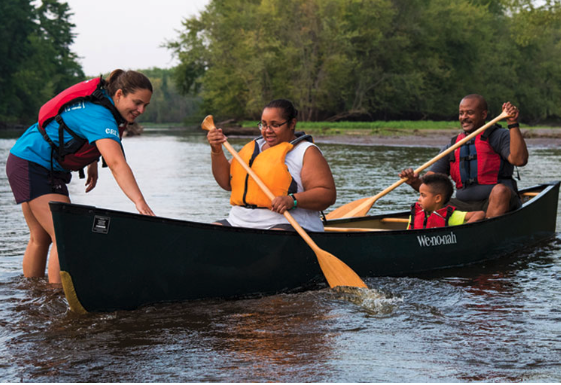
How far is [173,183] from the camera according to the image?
1151cm

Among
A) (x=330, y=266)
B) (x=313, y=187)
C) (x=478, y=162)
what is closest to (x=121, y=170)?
(x=313, y=187)

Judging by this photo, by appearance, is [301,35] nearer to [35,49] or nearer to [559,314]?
[35,49]

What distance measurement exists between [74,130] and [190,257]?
92 cm

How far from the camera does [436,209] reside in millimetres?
5301

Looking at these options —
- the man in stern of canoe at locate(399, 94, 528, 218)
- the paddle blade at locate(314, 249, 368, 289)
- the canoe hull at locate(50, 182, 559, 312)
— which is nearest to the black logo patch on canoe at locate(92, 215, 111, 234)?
the canoe hull at locate(50, 182, 559, 312)

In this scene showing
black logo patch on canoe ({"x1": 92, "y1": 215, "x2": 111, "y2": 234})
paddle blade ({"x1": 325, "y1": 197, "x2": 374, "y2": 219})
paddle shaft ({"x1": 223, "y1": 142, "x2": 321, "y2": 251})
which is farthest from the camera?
paddle blade ({"x1": 325, "y1": 197, "x2": 374, "y2": 219})

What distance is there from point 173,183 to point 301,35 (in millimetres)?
29620

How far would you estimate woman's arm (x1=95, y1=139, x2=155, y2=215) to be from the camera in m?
3.49

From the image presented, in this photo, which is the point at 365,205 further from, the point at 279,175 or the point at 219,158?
the point at 219,158

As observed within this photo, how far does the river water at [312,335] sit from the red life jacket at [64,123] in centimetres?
64

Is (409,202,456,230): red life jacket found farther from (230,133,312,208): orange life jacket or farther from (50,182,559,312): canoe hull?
(230,133,312,208): orange life jacket

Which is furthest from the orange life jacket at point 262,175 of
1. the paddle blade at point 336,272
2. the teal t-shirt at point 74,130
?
the teal t-shirt at point 74,130

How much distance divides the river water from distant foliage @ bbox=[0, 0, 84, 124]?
44363 mm

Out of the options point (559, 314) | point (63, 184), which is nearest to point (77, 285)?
point (63, 184)
